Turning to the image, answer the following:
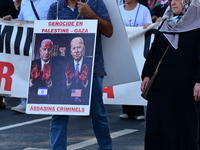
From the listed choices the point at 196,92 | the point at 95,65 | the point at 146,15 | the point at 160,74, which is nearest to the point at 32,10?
the point at 146,15

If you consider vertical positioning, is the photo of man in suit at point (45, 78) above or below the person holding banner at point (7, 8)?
below

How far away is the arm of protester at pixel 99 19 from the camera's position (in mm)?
4762

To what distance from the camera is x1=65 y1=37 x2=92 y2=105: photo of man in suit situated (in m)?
4.74

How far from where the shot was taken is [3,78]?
8.32 meters

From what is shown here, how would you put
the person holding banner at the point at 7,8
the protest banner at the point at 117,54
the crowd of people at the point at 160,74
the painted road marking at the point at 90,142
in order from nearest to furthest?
the crowd of people at the point at 160,74
the protest banner at the point at 117,54
the painted road marking at the point at 90,142
the person holding banner at the point at 7,8

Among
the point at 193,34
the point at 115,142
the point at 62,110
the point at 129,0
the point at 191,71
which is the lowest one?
the point at 115,142

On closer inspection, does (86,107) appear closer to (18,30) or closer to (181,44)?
(181,44)

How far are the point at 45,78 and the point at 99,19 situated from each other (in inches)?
27.8

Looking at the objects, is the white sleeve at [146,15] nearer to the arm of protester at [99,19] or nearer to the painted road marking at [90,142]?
the painted road marking at [90,142]

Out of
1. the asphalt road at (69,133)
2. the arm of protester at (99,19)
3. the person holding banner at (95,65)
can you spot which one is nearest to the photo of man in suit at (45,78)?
the person holding banner at (95,65)

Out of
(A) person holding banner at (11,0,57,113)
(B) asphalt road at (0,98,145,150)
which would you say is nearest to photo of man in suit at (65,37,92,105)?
(B) asphalt road at (0,98,145,150)

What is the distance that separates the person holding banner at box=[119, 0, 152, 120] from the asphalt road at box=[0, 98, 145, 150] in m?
0.18

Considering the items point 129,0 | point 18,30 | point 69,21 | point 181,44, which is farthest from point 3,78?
point 181,44

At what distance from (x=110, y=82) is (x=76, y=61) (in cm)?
85
